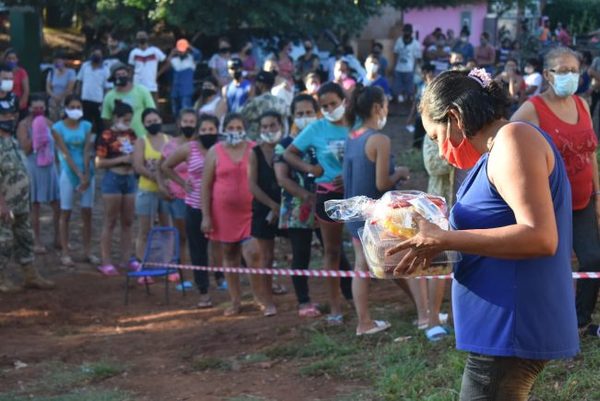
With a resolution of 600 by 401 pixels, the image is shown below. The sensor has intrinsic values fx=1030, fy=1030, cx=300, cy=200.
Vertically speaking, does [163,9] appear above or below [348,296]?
above

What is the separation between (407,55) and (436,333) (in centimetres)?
1864

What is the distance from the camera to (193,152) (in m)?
10.2

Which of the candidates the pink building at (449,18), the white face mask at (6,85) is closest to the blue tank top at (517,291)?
the white face mask at (6,85)

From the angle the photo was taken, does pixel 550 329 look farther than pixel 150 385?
No

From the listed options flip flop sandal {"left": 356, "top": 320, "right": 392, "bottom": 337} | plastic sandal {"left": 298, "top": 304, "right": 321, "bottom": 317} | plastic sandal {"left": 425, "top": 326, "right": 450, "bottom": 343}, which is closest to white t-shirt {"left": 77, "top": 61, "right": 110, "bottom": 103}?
plastic sandal {"left": 298, "top": 304, "right": 321, "bottom": 317}

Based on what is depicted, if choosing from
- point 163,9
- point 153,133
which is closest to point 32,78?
point 163,9

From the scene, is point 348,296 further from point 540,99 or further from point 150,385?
point 540,99

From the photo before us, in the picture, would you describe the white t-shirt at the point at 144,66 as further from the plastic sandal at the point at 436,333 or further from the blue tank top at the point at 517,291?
the blue tank top at the point at 517,291

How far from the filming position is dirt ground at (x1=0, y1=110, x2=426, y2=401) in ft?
22.9

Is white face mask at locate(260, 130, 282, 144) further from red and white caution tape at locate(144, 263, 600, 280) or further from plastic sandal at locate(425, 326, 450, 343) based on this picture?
plastic sandal at locate(425, 326, 450, 343)

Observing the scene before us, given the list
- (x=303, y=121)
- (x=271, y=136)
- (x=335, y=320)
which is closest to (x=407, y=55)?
(x=303, y=121)

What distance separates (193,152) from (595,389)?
543 centimetres

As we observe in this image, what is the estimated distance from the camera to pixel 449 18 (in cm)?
3584

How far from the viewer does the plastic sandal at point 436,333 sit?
718 centimetres
